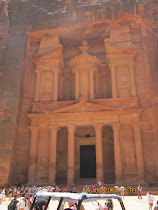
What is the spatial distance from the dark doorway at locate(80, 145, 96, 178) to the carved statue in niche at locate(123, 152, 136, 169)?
13.2ft

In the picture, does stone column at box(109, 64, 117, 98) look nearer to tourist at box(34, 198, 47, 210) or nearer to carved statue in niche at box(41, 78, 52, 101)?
carved statue in niche at box(41, 78, 52, 101)

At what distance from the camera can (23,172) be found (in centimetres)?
2002

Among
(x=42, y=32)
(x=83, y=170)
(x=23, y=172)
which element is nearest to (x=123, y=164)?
(x=83, y=170)

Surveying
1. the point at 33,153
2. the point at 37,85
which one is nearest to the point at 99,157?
the point at 33,153

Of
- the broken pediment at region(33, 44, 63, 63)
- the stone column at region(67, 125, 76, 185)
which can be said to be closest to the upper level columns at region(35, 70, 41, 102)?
the broken pediment at region(33, 44, 63, 63)

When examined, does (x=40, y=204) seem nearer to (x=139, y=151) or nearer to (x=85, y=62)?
(x=139, y=151)

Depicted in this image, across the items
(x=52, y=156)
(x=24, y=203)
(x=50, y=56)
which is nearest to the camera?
(x=24, y=203)

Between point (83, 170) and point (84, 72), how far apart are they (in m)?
10.2

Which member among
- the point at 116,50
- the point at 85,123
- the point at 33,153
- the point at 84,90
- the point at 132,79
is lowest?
the point at 33,153

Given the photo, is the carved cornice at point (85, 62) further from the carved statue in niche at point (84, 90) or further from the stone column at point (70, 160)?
the stone column at point (70, 160)

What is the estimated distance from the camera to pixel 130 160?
1909 centimetres

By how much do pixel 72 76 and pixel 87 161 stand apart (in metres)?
9.71

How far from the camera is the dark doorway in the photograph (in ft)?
71.6

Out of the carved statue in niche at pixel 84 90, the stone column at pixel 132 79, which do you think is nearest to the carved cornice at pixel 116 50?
the stone column at pixel 132 79
